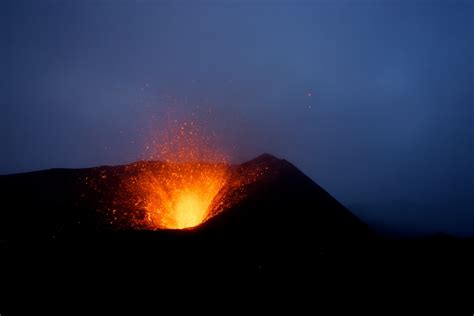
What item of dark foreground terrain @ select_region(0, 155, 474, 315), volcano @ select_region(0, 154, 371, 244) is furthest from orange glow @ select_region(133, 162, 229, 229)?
dark foreground terrain @ select_region(0, 155, 474, 315)

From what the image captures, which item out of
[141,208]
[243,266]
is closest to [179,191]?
[141,208]

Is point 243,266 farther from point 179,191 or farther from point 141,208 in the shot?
point 179,191

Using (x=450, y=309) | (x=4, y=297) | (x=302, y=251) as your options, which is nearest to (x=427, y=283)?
(x=450, y=309)

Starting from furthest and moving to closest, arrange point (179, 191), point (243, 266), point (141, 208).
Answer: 1. point (179, 191)
2. point (141, 208)
3. point (243, 266)

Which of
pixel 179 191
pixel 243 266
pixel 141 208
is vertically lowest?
pixel 243 266

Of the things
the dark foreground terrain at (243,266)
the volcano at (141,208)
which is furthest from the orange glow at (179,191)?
the dark foreground terrain at (243,266)

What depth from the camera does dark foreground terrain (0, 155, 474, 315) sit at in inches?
335

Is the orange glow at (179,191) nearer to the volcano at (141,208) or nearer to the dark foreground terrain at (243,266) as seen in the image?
the volcano at (141,208)

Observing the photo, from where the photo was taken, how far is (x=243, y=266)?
382 inches

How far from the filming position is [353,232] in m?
12.7

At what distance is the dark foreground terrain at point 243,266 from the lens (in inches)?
335

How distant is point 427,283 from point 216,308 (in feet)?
24.4

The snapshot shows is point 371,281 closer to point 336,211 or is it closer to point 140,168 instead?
point 336,211

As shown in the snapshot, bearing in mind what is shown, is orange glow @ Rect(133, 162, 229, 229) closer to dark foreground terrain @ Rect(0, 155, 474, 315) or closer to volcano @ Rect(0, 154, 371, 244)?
volcano @ Rect(0, 154, 371, 244)
